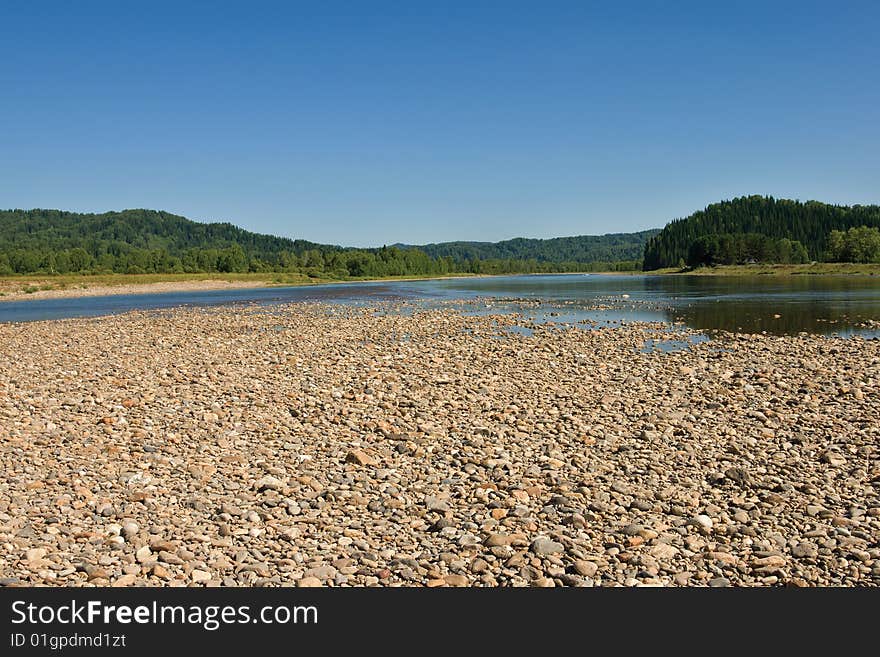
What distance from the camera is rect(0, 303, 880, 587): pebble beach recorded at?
695cm

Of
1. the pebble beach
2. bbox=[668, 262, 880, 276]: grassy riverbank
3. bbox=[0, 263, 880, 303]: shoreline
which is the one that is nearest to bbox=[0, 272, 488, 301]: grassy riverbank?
bbox=[0, 263, 880, 303]: shoreline

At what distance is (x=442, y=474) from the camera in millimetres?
9984

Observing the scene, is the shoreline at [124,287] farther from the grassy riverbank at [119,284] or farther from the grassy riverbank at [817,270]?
the grassy riverbank at [817,270]

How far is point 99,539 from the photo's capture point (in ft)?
24.6

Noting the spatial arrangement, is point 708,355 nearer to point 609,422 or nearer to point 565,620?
point 609,422

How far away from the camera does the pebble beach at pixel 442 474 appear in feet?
22.8

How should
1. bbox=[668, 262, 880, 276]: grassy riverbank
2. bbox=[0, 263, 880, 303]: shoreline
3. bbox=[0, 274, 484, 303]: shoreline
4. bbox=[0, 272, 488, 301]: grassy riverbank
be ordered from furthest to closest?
1. bbox=[668, 262, 880, 276]: grassy riverbank
2. bbox=[0, 263, 880, 303]: shoreline
3. bbox=[0, 272, 488, 301]: grassy riverbank
4. bbox=[0, 274, 484, 303]: shoreline

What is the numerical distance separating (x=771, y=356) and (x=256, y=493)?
18943 mm

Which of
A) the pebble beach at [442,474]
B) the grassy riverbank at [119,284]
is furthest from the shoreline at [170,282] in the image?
the pebble beach at [442,474]

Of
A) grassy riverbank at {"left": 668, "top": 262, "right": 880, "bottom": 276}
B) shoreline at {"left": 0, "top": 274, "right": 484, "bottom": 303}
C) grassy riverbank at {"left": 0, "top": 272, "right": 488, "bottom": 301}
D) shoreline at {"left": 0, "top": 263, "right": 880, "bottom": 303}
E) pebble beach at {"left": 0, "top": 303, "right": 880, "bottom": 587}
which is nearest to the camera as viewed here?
pebble beach at {"left": 0, "top": 303, "right": 880, "bottom": 587}

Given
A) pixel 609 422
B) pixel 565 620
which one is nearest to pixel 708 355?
pixel 609 422

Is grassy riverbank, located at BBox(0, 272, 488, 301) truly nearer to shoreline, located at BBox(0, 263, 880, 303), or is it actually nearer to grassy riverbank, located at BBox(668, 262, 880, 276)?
shoreline, located at BBox(0, 263, 880, 303)

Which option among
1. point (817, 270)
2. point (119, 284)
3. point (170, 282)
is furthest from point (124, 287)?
point (817, 270)

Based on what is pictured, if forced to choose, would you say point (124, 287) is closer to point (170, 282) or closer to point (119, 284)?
point (119, 284)
